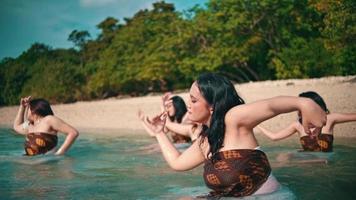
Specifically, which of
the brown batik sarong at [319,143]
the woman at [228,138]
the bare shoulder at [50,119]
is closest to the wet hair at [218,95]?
the woman at [228,138]

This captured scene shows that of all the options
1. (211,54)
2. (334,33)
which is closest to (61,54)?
(211,54)

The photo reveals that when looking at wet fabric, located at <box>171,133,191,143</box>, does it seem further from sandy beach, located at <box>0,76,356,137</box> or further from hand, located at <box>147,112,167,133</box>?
hand, located at <box>147,112,167,133</box>

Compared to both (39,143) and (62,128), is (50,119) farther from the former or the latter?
(39,143)

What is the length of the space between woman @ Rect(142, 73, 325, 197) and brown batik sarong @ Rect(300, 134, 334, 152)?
127 inches

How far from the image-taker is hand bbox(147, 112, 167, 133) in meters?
3.59

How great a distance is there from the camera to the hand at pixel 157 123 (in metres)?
3.59

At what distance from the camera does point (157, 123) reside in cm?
365

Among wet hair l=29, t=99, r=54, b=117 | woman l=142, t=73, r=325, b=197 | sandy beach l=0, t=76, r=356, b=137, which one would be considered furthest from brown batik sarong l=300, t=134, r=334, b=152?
wet hair l=29, t=99, r=54, b=117

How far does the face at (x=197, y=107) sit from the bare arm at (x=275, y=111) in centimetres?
16

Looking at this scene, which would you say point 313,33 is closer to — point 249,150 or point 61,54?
point 249,150

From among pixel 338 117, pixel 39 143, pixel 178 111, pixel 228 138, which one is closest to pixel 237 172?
pixel 228 138

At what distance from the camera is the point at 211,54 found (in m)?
26.8

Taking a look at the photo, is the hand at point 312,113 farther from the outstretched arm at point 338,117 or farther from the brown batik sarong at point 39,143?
the brown batik sarong at point 39,143

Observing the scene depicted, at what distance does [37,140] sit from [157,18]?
28.5 m
